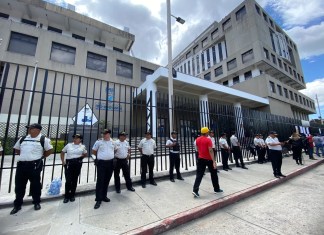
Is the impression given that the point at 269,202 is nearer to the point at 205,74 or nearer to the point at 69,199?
the point at 69,199

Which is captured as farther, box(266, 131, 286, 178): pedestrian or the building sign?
box(266, 131, 286, 178): pedestrian

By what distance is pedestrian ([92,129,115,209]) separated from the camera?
3618mm

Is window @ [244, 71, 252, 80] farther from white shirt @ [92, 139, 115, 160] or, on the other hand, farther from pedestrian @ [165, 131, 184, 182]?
white shirt @ [92, 139, 115, 160]

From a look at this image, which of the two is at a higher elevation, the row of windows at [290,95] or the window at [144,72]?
the window at [144,72]

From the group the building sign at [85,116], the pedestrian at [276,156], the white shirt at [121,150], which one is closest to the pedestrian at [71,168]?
the white shirt at [121,150]

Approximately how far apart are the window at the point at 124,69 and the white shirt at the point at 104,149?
19584 millimetres

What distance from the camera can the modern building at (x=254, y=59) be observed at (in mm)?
25406

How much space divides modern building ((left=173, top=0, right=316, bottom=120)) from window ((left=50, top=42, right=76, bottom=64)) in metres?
24.8

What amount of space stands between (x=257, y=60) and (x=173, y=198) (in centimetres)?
2732

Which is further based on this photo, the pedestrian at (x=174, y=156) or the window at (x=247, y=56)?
the window at (x=247, y=56)

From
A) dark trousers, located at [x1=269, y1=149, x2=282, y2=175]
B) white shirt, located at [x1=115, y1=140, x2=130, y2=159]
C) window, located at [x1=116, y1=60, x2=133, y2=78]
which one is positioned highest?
window, located at [x1=116, y1=60, x2=133, y2=78]

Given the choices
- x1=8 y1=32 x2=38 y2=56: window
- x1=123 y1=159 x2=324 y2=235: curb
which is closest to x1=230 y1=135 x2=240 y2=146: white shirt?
x1=123 y1=159 x2=324 y2=235: curb

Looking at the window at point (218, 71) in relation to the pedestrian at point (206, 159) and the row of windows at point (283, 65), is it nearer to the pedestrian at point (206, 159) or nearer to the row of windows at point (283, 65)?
the row of windows at point (283, 65)

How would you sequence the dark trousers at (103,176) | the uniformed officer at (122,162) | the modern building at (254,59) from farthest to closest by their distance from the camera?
1. the modern building at (254,59)
2. the uniformed officer at (122,162)
3. the dark trousers at (103,176)
